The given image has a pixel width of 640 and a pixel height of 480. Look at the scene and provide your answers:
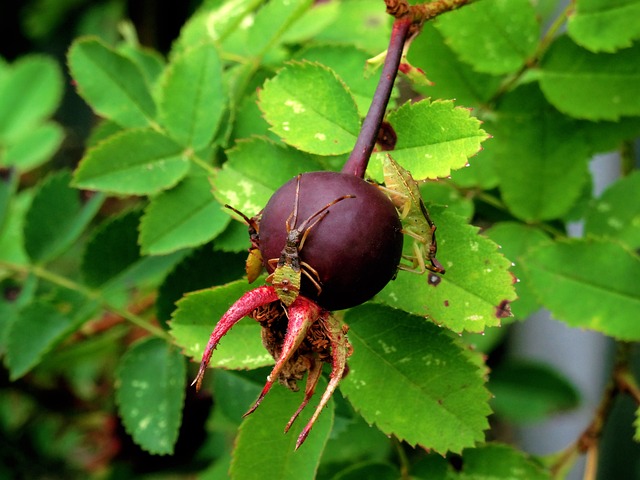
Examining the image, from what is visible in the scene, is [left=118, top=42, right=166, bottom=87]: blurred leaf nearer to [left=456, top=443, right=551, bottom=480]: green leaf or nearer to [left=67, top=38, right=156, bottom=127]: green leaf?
[left=67, top=38, right=156, bottom=127]: green leaf

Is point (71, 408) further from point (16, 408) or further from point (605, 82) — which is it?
point (605, 82)

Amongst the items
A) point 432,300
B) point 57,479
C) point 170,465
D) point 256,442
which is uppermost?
point 432,300

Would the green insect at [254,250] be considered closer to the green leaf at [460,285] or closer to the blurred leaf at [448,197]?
the green leaf at [460,285]

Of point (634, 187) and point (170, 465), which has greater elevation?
point (634, 187)

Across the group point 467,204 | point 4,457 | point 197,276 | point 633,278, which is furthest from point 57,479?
point 633,278

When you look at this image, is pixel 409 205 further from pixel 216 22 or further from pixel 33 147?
pixel 33 147

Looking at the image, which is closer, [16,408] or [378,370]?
[378,370]
